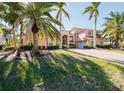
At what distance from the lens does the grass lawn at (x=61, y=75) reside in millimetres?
14484

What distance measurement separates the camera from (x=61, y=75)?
52.1 ft

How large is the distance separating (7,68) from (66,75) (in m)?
3.93

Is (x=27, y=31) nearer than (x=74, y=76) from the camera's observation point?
No

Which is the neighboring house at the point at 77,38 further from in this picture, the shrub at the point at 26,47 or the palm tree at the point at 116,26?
the shrub at the point at 26,47

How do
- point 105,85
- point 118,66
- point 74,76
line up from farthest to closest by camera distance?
point 118,66, point 74,76, point 105,85

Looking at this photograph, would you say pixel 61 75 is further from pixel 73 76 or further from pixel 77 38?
pixel 77 38

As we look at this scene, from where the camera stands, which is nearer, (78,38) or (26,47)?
(26,47)

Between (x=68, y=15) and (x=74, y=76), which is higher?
(x=68, y=15)

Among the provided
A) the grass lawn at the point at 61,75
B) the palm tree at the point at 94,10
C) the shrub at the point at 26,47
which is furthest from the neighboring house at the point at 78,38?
the grass lawn at the point at 61,75

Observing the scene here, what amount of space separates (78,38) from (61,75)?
4702 cm

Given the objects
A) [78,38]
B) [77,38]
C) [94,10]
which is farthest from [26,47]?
[78,38]

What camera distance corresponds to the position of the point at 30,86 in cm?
1459

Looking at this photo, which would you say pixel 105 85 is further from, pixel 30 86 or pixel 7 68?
pixel 7 68

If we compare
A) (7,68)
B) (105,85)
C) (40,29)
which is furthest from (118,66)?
(40,29)
